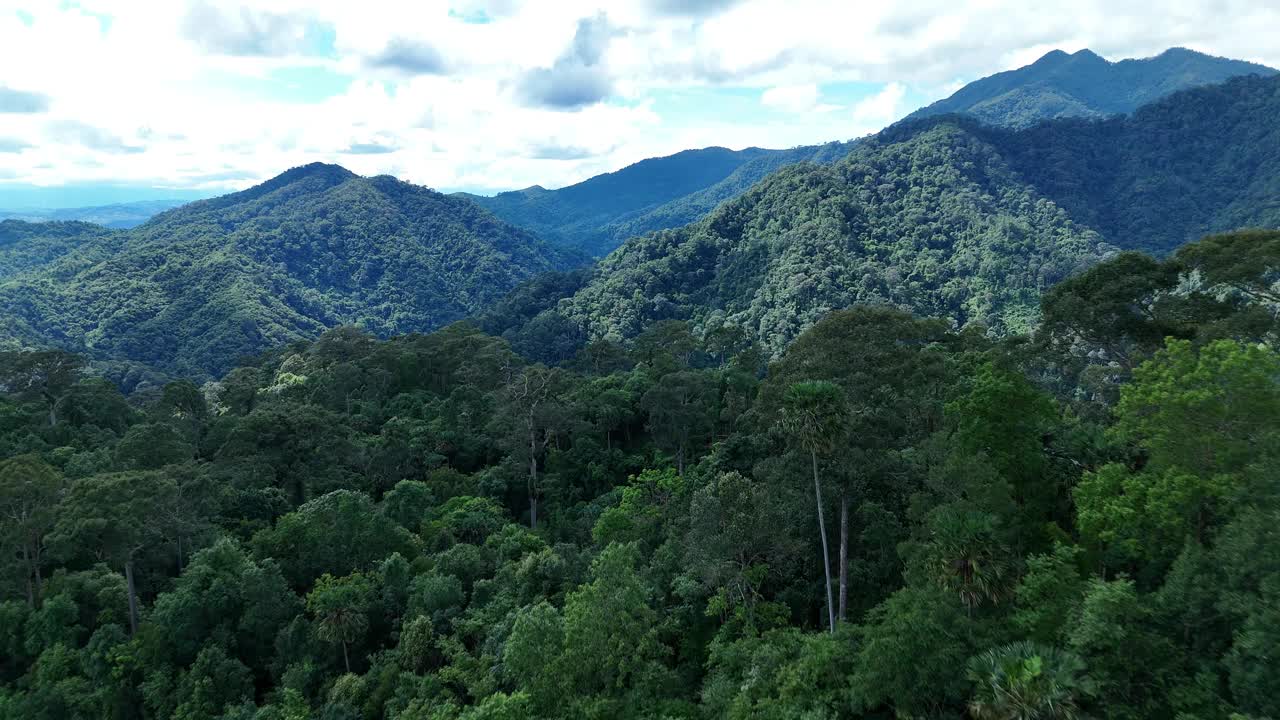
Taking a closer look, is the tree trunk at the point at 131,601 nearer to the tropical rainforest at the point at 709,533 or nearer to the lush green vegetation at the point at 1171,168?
the tropical rainforest at the point at 709,533

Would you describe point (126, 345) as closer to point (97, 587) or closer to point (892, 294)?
point (97, 587)

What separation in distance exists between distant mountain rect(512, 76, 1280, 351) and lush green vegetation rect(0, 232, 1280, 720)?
227 ft

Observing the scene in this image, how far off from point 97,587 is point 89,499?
14.9ft

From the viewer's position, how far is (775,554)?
26547 mm

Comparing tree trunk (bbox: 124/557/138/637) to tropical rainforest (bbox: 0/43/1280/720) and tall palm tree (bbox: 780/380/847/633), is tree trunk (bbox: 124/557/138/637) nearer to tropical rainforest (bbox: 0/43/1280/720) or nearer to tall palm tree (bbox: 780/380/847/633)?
tropical rainforest (bbox: 0/43/1280/720)

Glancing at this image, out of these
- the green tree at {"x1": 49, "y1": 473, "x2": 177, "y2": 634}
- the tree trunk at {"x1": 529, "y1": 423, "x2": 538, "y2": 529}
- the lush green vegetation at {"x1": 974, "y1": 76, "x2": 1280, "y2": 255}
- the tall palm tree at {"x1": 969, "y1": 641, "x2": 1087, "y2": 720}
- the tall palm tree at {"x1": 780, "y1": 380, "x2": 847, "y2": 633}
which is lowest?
the tree trunk at {"x1": 529, "y1": 423, "x2": 538, "y2": 529}

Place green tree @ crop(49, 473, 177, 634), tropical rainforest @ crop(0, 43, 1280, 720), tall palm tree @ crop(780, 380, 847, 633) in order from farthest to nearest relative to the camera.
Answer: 1. green tree @ crop(49, 473, 177, 634)
2. tall palm tree @ crop(780, 380, 847, 633)
3. tropical rainforest @ crop(0, 43, 1280, 720)

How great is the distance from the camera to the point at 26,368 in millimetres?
60344

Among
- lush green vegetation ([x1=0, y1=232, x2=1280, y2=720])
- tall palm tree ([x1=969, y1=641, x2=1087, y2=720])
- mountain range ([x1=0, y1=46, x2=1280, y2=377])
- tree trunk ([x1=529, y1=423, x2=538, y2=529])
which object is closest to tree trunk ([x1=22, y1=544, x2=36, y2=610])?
lush green vegetation ([x1=0, y1=232, x2=1280, y2=720])

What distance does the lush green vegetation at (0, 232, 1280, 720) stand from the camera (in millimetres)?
17172

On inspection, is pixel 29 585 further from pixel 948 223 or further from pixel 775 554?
pixel 948 223

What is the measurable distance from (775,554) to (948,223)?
464ft

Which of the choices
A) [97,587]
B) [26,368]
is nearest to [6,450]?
[26,368]

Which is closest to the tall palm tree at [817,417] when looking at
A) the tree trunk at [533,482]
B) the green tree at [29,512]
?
the tree trunk at [533,482]
